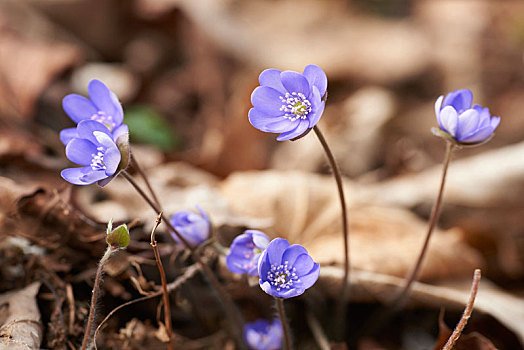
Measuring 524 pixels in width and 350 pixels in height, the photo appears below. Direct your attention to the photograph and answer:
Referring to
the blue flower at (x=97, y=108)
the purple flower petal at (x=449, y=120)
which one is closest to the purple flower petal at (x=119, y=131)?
the blue flower at (x=97, y=108)

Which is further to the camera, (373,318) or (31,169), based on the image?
(31,169)

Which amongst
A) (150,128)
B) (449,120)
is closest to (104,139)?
(449,120)

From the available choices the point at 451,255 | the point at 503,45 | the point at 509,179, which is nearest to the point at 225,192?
the point at 451,255

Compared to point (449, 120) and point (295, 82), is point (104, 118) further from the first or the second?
point (449, 120)

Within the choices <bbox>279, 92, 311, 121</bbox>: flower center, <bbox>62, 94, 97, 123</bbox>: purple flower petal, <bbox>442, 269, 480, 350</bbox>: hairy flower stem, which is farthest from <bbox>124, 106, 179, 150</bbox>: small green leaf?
A: <bbox>442, 269, 480, 350</bbox>: hairy flower stem

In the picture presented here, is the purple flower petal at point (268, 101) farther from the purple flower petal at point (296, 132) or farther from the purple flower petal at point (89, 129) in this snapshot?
the purple flower petal at point (89, 129)

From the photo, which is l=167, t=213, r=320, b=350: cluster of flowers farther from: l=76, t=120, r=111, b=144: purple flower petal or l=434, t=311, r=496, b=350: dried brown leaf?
l=434, t=311, r=496, b=350: dried brown leaf

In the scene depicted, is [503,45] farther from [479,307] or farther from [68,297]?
[68,297]
